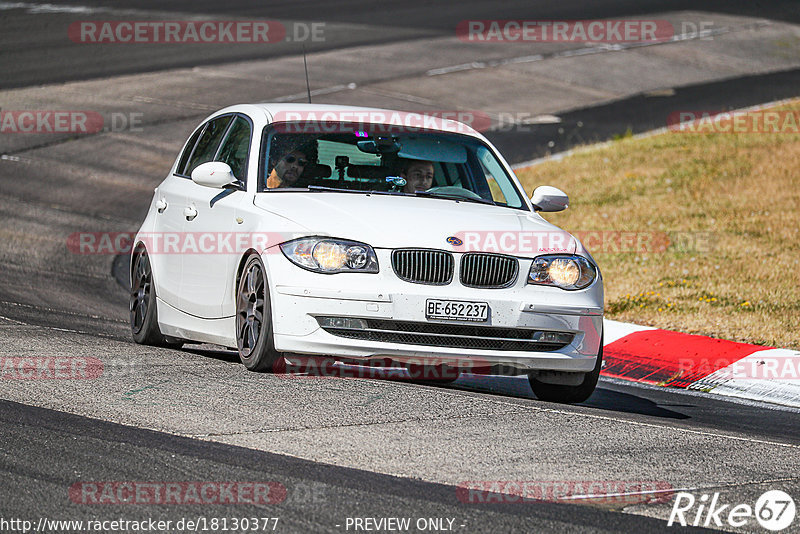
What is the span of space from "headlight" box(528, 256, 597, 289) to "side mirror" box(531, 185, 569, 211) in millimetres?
1027

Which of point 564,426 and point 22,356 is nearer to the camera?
point 564,426

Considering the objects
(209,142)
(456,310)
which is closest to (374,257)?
(456,310)

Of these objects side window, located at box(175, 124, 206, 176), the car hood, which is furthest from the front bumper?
side window, located at box(175, 124, 206, 176)

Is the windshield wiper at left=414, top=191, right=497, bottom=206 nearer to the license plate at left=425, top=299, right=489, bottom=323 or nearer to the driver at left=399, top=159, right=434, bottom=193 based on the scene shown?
the driver at left=399, top=159, right=434, bottom=193

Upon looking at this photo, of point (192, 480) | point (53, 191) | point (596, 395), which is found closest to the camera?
point (192, 480)

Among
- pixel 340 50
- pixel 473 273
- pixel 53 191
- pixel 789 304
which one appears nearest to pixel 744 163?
pixel 789 304

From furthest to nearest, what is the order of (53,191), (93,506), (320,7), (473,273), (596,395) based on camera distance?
1. (320,7)
2. (53,191)
3. (596,395)
4. (473,273)
5. (93,506)

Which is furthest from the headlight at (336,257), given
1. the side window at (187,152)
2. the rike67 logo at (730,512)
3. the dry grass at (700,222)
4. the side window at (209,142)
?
the dry grass at (700,222)

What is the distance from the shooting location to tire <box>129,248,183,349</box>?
9.35 meters

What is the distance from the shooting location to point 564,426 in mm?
6656

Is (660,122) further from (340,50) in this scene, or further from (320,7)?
(320,7)

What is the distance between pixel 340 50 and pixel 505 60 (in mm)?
3452

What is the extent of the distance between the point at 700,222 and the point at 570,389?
678 centimetres

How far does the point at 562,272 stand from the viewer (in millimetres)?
7684
